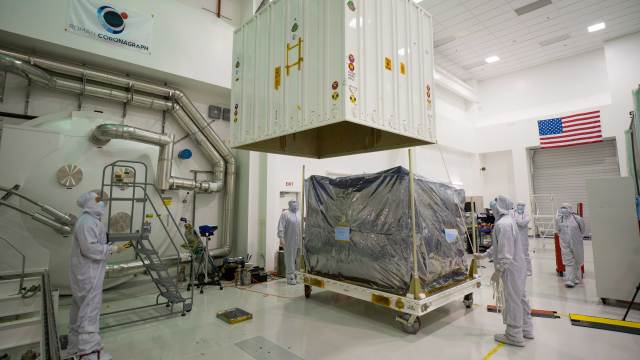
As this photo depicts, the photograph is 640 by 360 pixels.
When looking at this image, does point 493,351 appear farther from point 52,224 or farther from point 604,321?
point 52,224

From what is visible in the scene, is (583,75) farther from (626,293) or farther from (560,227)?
(626,293)

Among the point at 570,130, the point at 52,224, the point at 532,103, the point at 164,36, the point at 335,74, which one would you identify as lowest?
the point at 52,224

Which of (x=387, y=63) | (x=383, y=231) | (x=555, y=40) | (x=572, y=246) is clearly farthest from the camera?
(x=555, y=40)

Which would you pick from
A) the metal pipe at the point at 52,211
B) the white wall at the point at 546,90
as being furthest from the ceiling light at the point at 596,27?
the metal pipe at the point at 52,211

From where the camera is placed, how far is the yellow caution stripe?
451 centimetres

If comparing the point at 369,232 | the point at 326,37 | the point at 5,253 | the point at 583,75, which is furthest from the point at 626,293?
the point at 583,75

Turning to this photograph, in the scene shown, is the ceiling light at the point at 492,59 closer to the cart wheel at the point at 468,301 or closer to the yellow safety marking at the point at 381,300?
the cart wheel at the point at 468,301

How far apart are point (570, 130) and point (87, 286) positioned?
58.2ft

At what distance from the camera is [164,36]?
294 inches

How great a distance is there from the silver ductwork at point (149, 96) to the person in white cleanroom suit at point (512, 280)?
6729mm

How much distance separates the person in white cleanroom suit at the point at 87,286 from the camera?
3.77 metres

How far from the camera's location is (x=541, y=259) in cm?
1029

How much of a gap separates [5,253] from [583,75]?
2027cm

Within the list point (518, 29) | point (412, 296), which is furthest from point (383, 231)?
point (518, 29)
